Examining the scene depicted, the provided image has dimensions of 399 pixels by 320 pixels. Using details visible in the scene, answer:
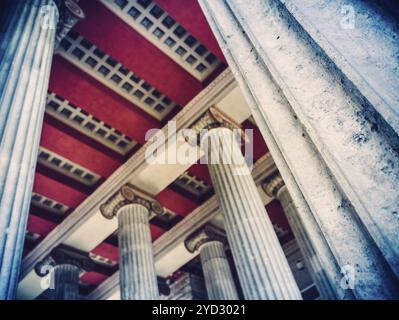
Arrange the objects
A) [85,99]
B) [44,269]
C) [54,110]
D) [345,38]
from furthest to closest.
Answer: [44,269] < [54,110] < [85,99] < [345,38]

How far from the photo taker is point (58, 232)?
9.04 m

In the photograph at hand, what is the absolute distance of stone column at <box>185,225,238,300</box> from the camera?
8.70 metres

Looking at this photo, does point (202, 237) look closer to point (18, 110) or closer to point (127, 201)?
point (127, 201)

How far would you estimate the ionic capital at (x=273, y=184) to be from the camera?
8070mm

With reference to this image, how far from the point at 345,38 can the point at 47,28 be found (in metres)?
3.62

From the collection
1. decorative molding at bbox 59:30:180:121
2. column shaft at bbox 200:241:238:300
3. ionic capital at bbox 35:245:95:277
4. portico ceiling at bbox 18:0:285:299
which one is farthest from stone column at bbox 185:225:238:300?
decorative molding at bbox 59:30:180:121

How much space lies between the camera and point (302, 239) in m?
7.23

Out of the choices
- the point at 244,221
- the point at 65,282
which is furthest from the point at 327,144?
the point at 65,282

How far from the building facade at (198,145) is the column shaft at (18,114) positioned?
0.01 metres

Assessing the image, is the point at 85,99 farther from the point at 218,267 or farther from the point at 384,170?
the point at 384,170

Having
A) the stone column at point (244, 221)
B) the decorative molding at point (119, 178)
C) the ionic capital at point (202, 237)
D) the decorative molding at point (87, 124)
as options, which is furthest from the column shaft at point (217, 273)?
the stone column at point (244, 221)

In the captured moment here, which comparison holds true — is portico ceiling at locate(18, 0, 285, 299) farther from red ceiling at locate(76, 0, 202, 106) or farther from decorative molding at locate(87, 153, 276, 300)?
decorative molding at locate(87, 153, 276, 300)

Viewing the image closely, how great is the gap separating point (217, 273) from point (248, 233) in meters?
4.36
